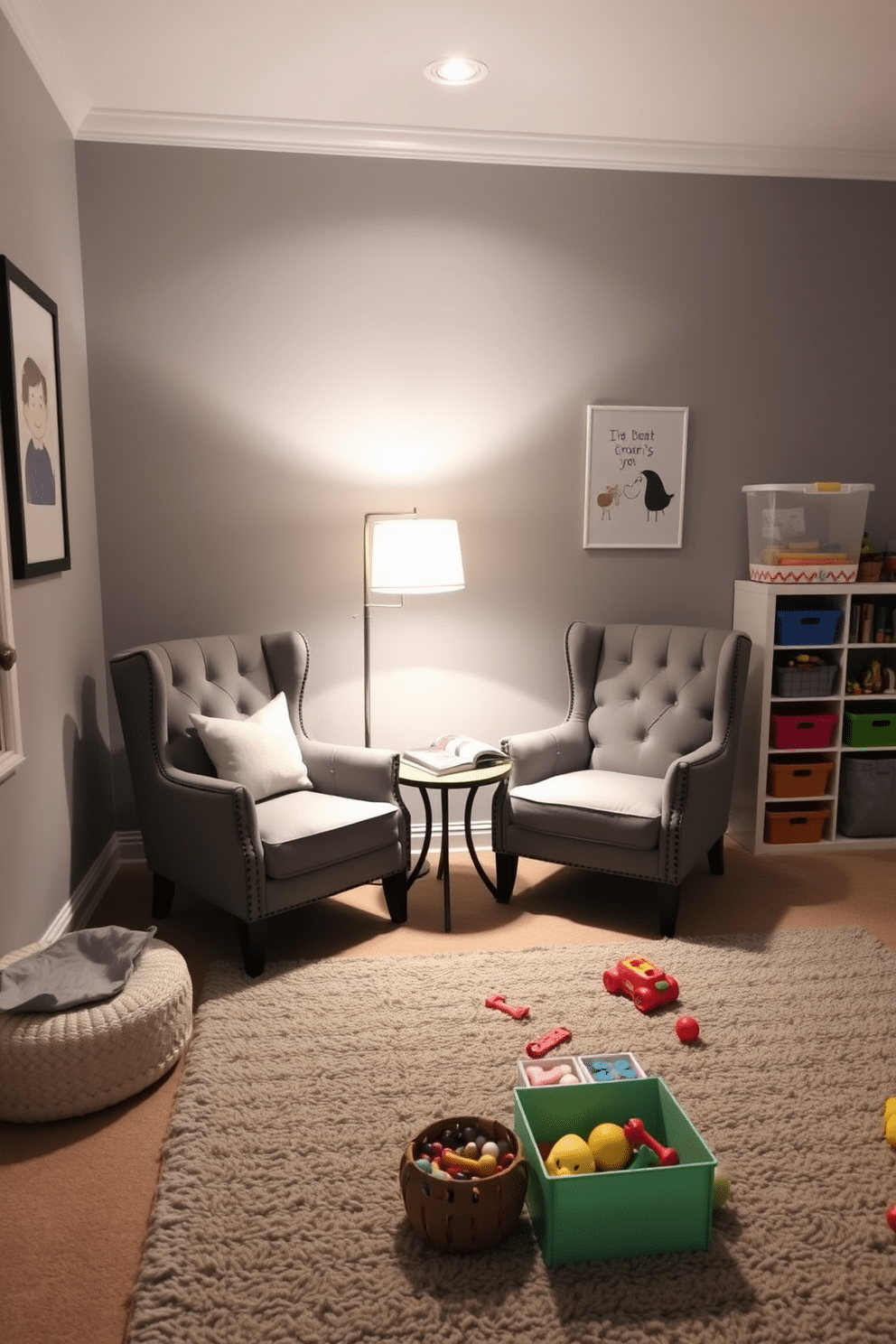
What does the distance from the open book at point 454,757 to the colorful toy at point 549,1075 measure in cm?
122

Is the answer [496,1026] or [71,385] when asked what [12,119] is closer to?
[71,385]

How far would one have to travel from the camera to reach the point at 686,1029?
2.51 meters

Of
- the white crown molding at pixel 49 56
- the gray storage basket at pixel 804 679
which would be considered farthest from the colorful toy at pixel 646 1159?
the white crown molding at pixel 49 56

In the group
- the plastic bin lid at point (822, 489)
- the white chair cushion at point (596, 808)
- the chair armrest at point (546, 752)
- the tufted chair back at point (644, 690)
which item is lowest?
the white chair cushion at point (596, 808)

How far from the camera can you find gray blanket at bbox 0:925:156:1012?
2205 millimetres

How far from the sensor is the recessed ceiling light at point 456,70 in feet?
10.0

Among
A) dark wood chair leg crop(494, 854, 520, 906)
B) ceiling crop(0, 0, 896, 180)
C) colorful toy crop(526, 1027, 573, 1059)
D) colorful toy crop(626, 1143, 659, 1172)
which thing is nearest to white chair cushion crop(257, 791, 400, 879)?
dark wood chair leg crop(494, 854, 520, 906)

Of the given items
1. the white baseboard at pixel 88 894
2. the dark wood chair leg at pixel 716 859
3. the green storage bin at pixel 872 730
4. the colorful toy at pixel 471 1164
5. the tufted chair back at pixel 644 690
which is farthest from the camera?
the green storage bin at pixel 872 730

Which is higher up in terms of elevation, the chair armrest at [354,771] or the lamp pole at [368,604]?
the lamp pole at [368,604]

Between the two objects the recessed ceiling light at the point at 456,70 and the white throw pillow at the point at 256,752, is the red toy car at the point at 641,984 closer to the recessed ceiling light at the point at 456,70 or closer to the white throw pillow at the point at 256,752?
the white throw pillow at the point at 256,752

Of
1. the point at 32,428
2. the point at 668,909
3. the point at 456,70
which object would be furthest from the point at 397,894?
the point at 456,70

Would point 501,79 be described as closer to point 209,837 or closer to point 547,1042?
point 209,837

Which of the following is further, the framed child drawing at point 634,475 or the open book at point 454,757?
the framed child drawing at point 634,475

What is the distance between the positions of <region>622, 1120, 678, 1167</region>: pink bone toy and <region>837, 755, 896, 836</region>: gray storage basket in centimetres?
240
